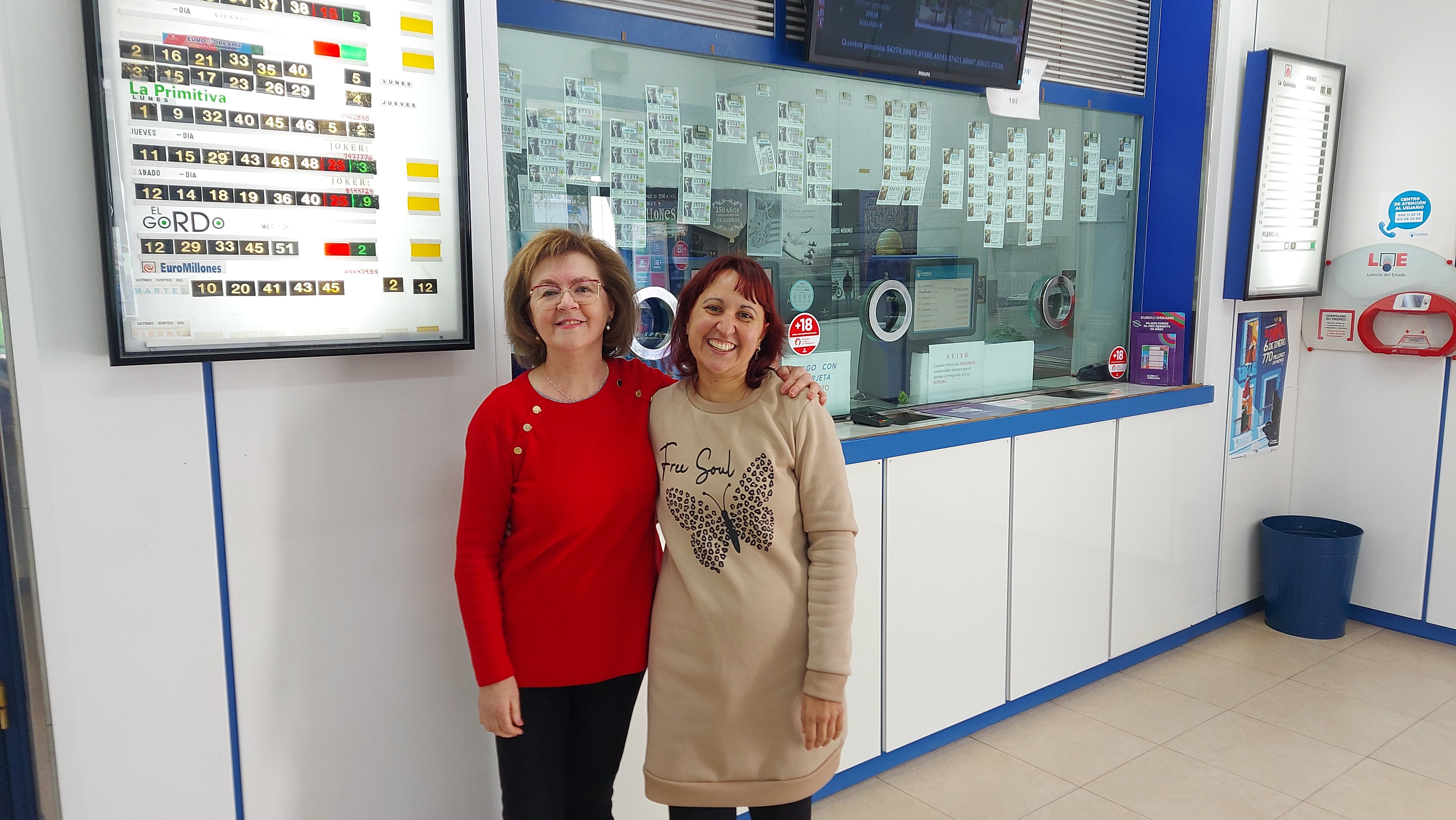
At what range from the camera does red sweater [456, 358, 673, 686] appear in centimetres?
165

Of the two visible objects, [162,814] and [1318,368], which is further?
[1318,368]

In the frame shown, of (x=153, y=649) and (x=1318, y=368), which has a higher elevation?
(x=1318, y=368)

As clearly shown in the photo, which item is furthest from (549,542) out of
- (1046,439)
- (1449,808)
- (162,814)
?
(1449,808)

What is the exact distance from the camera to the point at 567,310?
65.7 inches

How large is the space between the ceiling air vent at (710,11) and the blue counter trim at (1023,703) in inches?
83.3

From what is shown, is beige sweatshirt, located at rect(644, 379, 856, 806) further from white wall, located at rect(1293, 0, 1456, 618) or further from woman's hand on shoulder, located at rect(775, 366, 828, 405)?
white wall, located at rect(1293, 0, 1456, 618)

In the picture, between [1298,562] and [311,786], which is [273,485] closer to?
[311,786]

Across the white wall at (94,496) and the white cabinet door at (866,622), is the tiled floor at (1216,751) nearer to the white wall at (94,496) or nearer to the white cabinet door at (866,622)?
the white cabinet door at (866,622)

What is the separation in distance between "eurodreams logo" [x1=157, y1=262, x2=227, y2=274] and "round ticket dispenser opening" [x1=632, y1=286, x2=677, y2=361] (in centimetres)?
110

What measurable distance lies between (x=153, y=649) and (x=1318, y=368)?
4.39 m

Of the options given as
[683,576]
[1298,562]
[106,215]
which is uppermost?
[106,215]

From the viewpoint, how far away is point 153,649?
1696 millimetres

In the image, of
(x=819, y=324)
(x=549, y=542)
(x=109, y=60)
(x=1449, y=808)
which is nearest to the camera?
(x=109, y=60)

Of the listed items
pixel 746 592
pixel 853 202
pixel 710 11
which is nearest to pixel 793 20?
pixel 710 11
